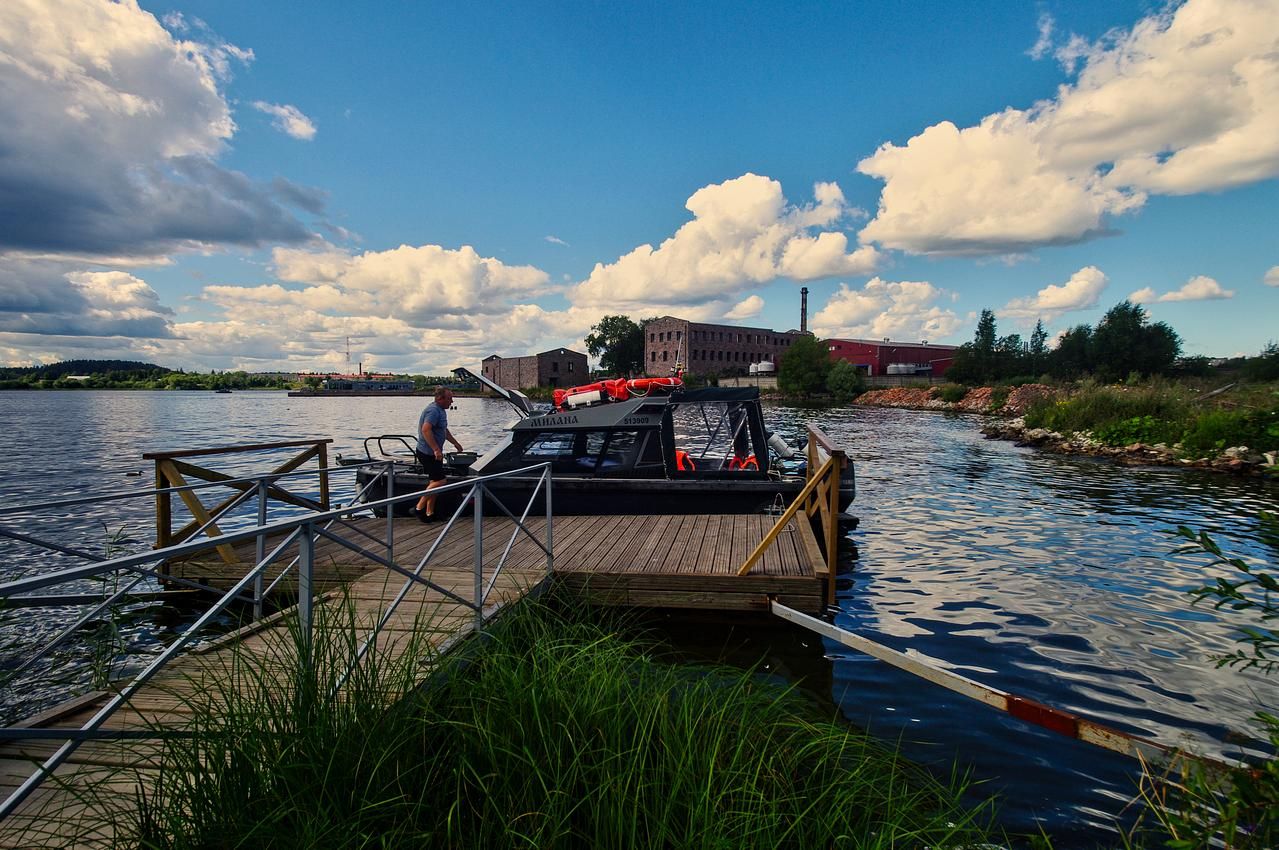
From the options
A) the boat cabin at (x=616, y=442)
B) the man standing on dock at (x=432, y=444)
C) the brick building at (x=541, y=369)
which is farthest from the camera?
the brick building at (x=541, y=369)

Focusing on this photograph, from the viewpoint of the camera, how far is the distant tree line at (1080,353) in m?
54.8

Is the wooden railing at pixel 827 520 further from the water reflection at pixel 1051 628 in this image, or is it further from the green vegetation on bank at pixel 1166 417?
the green vegetation on bank at pixel 1166 417

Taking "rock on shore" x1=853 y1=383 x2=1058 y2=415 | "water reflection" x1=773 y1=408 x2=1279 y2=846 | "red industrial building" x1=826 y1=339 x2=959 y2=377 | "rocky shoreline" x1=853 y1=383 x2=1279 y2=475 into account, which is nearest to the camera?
"water reflection" x1=773 y1=408 x2=1279 y2=846

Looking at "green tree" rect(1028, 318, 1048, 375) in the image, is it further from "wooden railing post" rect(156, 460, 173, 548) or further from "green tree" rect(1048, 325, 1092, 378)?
"wooden railing post" rect(156, 460, 173, 548)

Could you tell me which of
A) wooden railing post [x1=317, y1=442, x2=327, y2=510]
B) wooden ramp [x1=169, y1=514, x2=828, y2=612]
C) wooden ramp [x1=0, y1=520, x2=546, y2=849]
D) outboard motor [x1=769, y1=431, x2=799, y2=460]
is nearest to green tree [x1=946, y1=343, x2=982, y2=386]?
outboard motor [x1=769, y1=431, x2=799, y2=460]

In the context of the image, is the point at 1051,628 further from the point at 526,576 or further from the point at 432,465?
the point at 432,465

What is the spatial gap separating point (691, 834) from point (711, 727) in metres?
0.76

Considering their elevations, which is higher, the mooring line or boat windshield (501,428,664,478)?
boat windshield (501,428,664,478)

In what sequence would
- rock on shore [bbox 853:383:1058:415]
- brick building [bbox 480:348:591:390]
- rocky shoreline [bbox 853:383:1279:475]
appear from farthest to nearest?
brick building [bbox 480:348:591:390], rock on shore [bbox 853:383:1058:415], rocky shoreline [bbox 853:383:1279:475]

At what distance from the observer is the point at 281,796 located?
230 cm

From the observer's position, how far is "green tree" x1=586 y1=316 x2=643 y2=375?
107 metres

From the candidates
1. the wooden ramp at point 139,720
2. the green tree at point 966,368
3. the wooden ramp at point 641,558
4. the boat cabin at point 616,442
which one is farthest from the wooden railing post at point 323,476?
the green tree at point 966,368

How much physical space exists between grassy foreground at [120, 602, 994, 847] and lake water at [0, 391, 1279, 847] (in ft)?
6.95

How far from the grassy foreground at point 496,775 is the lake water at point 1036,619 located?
212 cm
